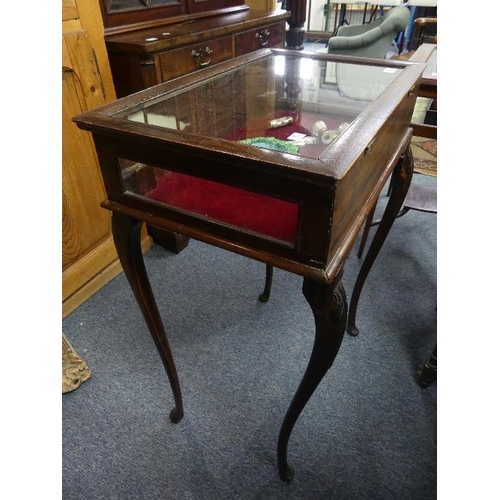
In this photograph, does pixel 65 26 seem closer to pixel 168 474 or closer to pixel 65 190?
pixel 65 190

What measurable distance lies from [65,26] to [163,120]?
77 centimetres

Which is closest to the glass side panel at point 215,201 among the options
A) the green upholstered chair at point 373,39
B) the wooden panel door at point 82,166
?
the wooden panel door at point 82,166

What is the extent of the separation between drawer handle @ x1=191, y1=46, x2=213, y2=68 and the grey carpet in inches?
33.4

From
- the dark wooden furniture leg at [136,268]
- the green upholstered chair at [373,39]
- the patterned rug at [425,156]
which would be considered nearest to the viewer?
the dark wooden furniture leg at [136,268]

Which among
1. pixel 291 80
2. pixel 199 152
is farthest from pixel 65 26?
pixel 199 152

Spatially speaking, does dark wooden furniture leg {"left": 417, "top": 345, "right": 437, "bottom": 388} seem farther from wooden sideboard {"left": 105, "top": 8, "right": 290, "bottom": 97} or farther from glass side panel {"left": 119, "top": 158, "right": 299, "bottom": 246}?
wooden sideboard {"left": 105, "top": 8, "right": 290, "bottom": 97}

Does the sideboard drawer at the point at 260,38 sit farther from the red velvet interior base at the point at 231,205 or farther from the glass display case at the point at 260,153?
the red velvet interior base at the point at 231,205

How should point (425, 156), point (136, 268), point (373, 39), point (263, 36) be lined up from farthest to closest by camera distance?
point (373, 39), point (263, 36), point (425, 156), point (136, 268)

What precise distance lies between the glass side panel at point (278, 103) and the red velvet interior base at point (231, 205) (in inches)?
4.1

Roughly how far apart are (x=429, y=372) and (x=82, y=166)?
136 centimetres

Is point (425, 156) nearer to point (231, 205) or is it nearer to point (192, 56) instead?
point (192, 56)

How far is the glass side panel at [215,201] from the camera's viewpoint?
0.65 m

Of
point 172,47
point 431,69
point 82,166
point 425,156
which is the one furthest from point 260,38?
point 82,166

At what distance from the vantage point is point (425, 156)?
5.78 ft
